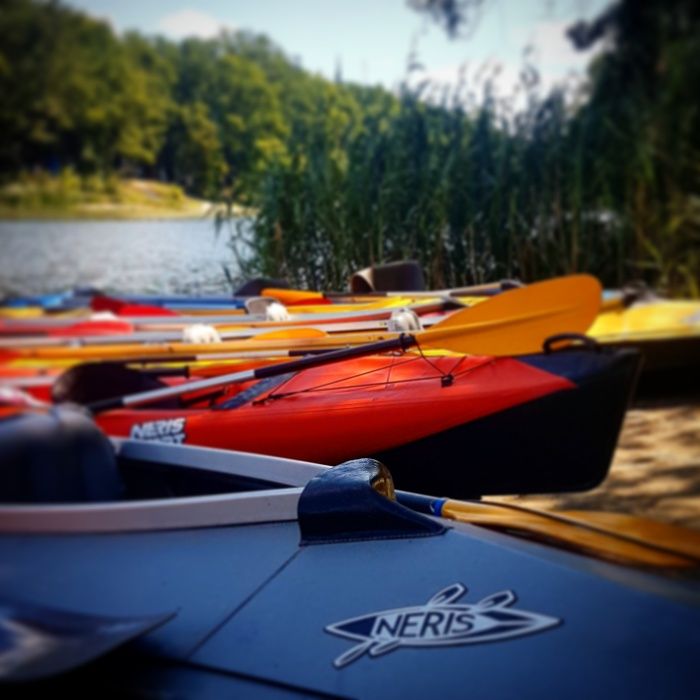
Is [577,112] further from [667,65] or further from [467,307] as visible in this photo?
[467,307]

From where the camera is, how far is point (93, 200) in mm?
1358

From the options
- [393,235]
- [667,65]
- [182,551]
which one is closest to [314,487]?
[182,551]

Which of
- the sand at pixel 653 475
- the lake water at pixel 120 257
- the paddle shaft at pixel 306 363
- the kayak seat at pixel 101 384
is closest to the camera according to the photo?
the paddle shaft at pixel 306 363

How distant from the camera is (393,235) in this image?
1.66 meters

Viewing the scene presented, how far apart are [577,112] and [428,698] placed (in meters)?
2.49

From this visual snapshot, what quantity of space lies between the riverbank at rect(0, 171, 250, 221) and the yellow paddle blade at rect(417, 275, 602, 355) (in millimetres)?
511

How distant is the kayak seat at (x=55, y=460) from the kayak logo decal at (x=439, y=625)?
0.60m

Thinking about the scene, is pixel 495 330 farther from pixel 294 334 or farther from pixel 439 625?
pixel 439 625

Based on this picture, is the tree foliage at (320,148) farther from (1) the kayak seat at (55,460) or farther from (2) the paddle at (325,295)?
(1) the kayak seat at (55,460)

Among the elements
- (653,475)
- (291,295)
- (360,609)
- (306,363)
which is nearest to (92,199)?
(291,295)

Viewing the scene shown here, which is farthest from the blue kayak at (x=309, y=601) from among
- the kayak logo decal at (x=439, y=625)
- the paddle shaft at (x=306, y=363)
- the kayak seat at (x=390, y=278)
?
→ the kayak seat at (x=390, y=278)

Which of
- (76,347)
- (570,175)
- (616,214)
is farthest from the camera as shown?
(616,214)

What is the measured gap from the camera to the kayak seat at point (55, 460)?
4.27 feet

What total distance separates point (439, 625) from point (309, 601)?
162mm
